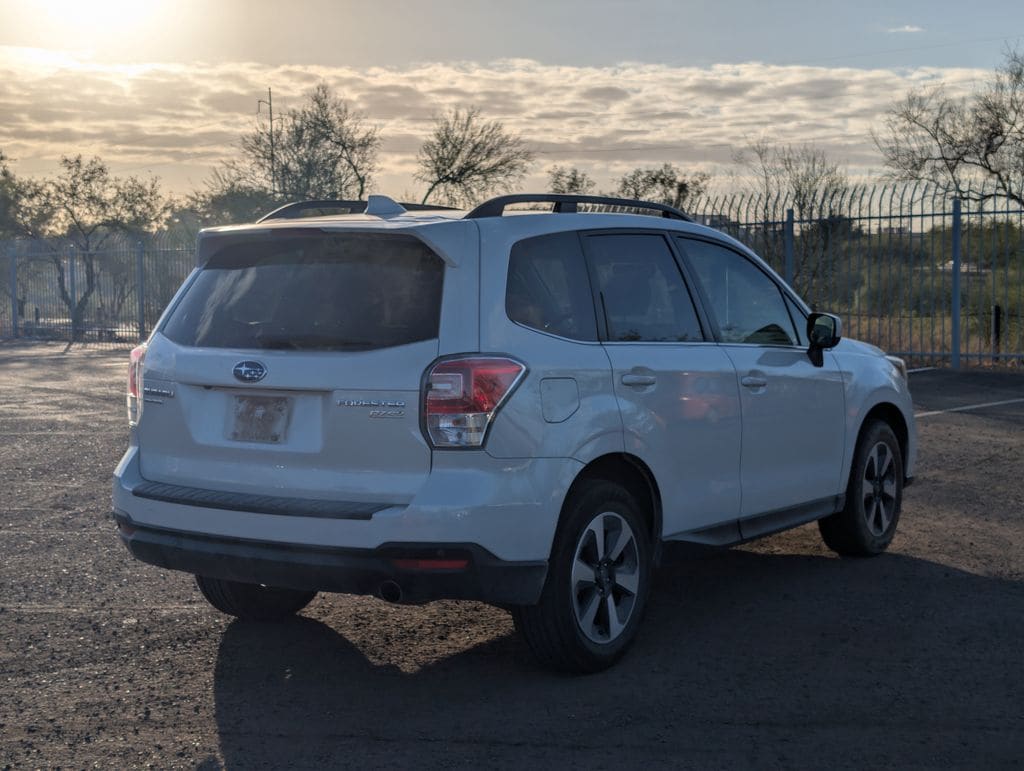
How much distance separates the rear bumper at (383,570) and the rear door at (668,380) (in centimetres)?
84

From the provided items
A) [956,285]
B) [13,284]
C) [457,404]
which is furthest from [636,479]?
[13,284]

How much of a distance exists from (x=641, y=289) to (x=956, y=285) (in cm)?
1531

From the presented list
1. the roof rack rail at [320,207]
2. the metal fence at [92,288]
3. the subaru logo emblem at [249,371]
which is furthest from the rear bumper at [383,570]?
the metal fence at [92,288]

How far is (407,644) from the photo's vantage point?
5.70 metres

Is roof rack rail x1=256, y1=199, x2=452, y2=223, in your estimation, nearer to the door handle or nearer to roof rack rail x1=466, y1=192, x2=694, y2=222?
roof rack rail x1=466, y1=192, x2=694, y2=222

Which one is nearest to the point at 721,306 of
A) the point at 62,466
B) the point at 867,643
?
the point at 867,643

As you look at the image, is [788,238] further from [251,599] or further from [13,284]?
[13,284]

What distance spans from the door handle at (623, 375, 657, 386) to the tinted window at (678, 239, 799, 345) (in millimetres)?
795

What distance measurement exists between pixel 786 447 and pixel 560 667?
1.89 meters

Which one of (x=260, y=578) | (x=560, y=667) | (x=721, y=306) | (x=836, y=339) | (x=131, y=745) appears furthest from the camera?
(x=836, y=339)

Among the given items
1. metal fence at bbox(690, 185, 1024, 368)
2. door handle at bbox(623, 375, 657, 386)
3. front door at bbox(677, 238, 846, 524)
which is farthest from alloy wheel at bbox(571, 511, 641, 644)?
metal fence at bbox(690, 185, 1024, 368)

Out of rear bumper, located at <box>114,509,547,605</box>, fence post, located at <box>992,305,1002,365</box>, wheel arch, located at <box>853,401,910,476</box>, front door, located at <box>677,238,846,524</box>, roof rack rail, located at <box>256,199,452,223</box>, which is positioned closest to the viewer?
rear bumper, located at <box>114,509,547,605</box>

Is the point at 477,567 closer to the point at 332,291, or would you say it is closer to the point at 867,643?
the point at 332,291

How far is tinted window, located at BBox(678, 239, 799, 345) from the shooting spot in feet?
20.4
